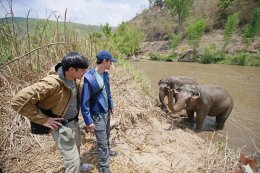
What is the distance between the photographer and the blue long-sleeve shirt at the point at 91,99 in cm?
329

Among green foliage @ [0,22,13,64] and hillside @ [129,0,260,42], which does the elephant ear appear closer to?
green foliage @ [0,22,13,64]

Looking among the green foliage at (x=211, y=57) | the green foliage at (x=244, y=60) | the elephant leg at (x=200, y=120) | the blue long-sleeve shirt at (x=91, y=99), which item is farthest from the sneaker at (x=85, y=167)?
the green foliage at (x=211, y=57)

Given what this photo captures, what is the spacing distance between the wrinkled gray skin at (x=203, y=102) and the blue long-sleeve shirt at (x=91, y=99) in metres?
2.63

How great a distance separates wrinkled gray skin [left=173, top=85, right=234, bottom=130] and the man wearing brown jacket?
10.9 feet

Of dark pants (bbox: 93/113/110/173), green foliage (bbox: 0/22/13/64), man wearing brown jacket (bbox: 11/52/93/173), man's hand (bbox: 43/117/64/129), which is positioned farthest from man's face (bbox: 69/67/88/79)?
green foliage (bbox: 0/22/13/64)

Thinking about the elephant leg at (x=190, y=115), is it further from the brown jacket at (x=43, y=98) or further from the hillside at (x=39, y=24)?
the brown jacket at (x=43, y=98)

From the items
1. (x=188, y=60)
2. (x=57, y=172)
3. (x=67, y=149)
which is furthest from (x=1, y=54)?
(x=188, y=60)

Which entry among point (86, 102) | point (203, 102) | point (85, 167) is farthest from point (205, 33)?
point (86, 102)

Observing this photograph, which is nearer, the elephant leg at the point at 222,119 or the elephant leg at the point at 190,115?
the elephant leg at the point at 222,119

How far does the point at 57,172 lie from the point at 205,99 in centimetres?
395

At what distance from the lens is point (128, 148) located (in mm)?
4523

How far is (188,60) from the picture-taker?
26.8 meters

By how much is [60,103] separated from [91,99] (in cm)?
81

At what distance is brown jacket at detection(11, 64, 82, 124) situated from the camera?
2477mm
